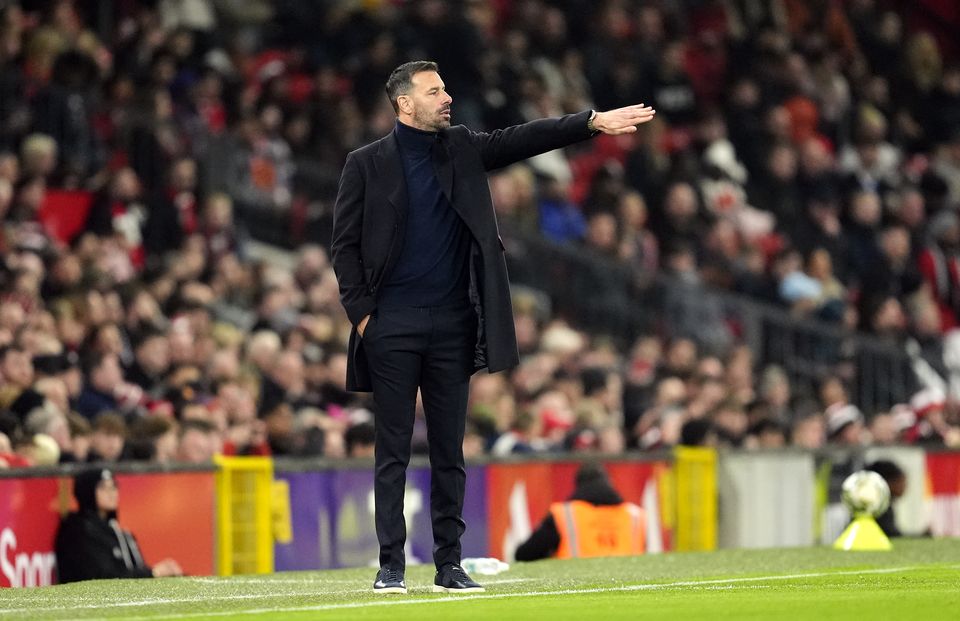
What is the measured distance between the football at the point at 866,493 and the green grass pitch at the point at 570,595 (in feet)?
4.80

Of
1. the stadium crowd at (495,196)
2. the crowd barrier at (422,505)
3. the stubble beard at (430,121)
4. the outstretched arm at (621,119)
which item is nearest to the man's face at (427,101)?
the stubble beard at (430,121)

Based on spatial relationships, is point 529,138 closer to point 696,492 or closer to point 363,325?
point 363,325

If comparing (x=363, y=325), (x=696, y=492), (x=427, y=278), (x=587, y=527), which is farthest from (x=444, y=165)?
(x=696, y=492)

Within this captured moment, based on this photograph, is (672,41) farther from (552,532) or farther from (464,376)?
(464,376)

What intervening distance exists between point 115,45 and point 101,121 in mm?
A: 1501

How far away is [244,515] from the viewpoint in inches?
489

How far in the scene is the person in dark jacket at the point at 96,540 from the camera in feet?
36.0

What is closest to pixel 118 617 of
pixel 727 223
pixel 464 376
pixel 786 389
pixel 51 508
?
pixel 464 376

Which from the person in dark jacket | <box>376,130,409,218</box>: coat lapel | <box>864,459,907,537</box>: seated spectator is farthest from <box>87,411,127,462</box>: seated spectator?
<box>864,459,907,537</box>: seated spectator

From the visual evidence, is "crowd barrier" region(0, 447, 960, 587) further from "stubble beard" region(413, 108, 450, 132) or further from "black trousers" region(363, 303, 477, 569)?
"stubble beard" region(413, 108, 450, 132)

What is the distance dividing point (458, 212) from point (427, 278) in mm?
298

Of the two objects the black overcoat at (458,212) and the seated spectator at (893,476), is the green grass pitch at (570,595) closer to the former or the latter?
the black overcoat at (458,212)

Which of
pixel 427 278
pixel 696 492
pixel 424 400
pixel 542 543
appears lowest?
pixel 542 543

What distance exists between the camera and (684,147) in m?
23.9
